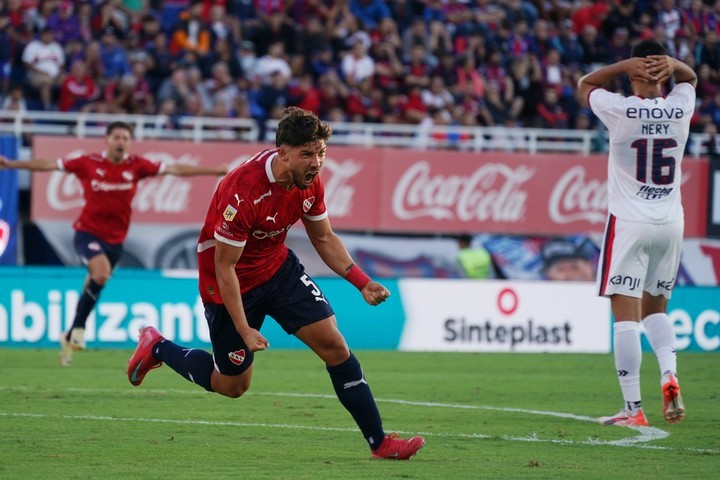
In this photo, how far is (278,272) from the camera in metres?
7.79

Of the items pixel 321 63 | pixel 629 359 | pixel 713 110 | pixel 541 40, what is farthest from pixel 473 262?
pixel 629 359

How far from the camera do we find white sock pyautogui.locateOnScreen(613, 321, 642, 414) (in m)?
9.05

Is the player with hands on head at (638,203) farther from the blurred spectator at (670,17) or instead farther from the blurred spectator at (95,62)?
the blurred spectator at (670,17)

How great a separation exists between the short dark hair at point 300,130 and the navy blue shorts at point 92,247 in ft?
24.7

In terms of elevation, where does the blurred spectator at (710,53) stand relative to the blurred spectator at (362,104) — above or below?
above

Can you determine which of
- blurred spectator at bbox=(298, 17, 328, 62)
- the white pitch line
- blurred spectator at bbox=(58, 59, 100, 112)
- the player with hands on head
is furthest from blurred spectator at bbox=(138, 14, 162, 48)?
the player with hands on head

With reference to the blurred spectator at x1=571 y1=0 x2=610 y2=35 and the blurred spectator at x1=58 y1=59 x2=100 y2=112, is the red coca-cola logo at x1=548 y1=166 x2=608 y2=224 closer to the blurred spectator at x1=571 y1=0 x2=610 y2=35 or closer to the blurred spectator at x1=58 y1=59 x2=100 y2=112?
the blurred spectator at x1=571 y1=0 x2=610 y2=35

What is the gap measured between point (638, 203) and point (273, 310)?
293 centimetres

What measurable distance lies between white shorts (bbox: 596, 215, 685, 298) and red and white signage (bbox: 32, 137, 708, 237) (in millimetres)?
13558

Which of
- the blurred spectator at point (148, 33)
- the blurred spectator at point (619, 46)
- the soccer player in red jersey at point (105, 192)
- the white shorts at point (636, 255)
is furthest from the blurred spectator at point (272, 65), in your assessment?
the white shorts at point (636, 255)

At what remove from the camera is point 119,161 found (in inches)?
566

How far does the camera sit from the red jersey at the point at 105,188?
14.4 metres

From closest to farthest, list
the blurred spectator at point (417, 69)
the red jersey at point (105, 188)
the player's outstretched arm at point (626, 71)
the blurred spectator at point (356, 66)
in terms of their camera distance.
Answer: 1. the player's outstretched arm at point (626, 71)
2. the red jersey at point (105, 188)
3. the blurred spectator at point (356, 66)
4. the blurred spectator at point (417, 69)

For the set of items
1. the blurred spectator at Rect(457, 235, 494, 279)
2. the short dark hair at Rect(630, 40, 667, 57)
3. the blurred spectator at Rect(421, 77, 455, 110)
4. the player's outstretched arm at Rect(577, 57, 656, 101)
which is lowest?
the blurred spectator at Rect(457, 235, 494, 279)
